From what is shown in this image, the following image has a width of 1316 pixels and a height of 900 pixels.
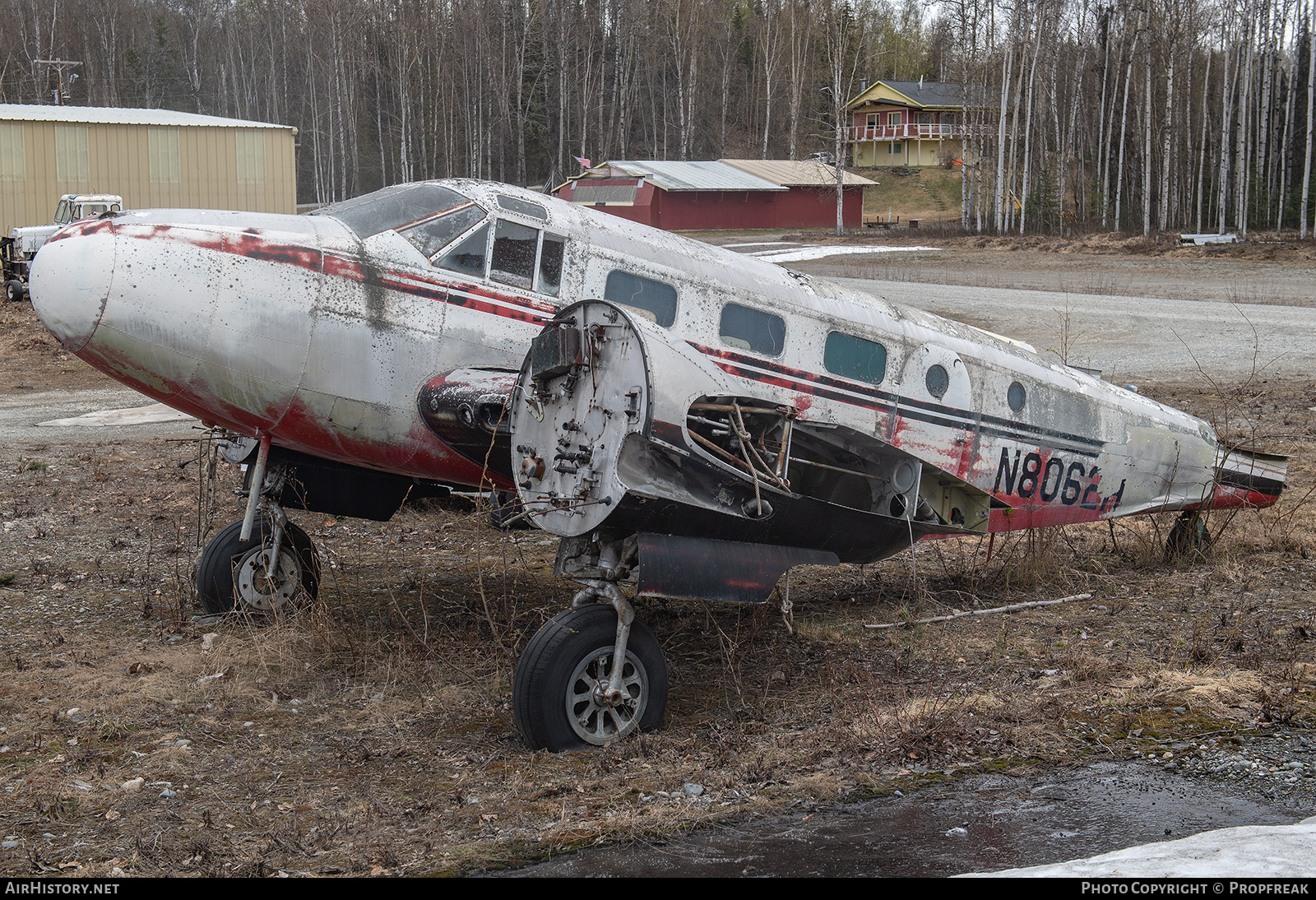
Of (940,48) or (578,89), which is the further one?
(940,48)

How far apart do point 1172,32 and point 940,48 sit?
116 feet

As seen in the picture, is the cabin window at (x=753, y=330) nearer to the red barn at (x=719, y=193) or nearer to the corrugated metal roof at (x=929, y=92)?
the red barn at (x=719, y=193)

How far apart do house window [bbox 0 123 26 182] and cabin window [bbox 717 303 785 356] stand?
42.3 m

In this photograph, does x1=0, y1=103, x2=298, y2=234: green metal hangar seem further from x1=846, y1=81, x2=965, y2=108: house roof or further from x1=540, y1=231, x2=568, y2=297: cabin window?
x1=846, y1=81, x2=965, y2=108: house roof

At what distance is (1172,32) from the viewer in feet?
174

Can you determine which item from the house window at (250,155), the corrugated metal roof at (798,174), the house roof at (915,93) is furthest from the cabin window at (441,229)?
the house roof at (915,93)

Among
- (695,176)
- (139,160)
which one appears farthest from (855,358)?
(695,176)

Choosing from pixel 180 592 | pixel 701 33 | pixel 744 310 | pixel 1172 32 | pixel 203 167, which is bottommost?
pixel 180 592

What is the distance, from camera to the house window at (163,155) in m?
43.6

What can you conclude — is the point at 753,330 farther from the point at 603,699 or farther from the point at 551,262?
→ the point at 603,699

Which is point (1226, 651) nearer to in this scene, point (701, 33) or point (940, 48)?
point (701, 33)

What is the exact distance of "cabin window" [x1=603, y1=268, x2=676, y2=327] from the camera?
28.0ft

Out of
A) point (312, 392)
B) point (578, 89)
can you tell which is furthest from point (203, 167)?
point (312, 392)
